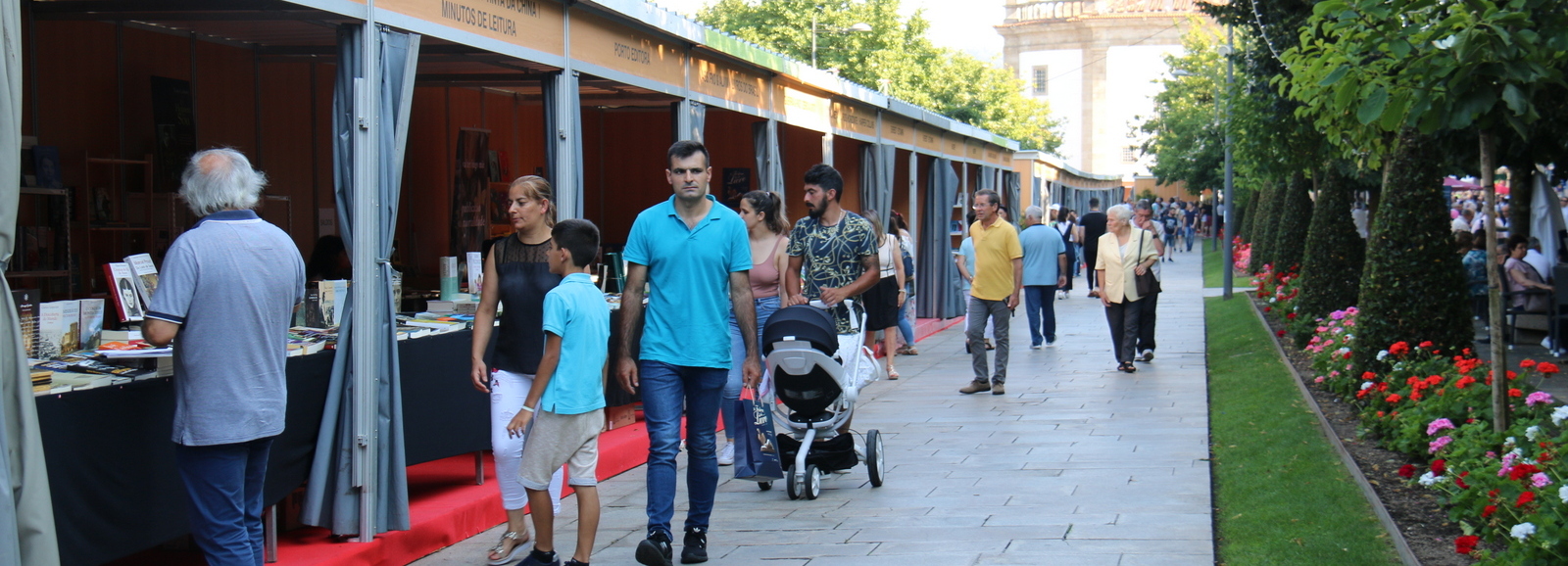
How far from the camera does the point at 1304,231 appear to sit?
62.3 feet

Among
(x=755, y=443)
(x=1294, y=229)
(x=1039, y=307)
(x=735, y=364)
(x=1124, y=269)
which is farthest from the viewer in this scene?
(x=1294, y=229)

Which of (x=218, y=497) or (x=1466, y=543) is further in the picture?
(x=1466, y=543)

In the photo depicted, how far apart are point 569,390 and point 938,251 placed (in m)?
13.9

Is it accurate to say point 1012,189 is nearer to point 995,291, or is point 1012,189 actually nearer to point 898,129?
point 898,129

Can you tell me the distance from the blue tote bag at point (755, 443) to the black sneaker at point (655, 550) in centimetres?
111

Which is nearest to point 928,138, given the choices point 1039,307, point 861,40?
point 1039,307

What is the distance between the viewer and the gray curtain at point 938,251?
733 inches

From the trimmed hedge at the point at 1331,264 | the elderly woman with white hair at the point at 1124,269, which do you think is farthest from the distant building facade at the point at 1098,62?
the elderly woman with white hair at the point at 1124,269

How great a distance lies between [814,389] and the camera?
698cm

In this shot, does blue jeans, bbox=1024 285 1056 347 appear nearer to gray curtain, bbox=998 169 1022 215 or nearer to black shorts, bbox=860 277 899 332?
black shorts, bbox=860 277 899 332

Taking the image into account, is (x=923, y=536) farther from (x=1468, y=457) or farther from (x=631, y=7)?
(x=631, y=7)

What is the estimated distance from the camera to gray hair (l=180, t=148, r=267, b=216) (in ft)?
14.4

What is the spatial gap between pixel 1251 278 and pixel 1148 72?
58.1 metres

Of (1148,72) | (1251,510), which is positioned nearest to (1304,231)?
(1251,510)
